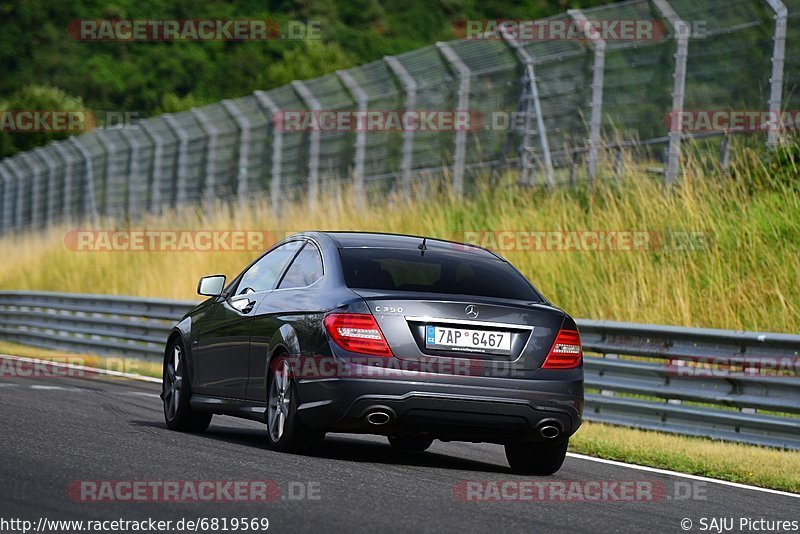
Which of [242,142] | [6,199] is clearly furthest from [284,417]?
[6,199]

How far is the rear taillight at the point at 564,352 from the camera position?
9.05m

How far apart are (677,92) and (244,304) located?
30.6 feet

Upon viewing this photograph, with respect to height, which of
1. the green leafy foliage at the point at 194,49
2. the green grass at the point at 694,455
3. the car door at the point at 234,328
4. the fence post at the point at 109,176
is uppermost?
the green leafy foliage at the point at 194,49

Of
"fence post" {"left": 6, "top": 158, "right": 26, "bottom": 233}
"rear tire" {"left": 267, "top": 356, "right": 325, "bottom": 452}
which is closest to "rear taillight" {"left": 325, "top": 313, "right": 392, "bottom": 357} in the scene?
"rear tire" {"left": 267, "top": 356, "right": 325, "bottom": 452}

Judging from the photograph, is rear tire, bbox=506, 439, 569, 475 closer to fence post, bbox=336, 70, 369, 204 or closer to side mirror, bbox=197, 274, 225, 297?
side mirror, bbox=197, 274, 225, 297

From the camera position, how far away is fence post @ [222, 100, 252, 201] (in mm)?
28375

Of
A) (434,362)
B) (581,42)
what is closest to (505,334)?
(434,362)

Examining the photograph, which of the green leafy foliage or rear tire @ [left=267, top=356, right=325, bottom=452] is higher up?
the green leafy foliage

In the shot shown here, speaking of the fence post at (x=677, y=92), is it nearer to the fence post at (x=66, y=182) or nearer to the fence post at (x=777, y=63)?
the fence post at (x=777, y=63)

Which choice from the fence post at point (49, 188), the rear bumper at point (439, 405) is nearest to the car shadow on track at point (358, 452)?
the rear bumper at point (439, 405)

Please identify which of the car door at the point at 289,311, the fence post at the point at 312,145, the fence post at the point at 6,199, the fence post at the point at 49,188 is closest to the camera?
the car door at the point at 289,311

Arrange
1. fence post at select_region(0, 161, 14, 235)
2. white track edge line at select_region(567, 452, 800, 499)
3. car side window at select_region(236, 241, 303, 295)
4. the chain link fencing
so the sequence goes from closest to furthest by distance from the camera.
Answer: white track edge line at select_region(567, 452, 800, 499) → car side window at select_region(236, 241, 303, 295) → the chain link fencing → fence post at select_region(0, 161, 14, 235)

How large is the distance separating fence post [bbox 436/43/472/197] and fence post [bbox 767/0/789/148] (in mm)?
5820

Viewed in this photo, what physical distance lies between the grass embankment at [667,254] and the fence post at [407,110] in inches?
21.2
